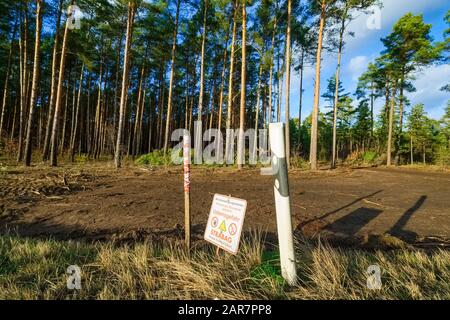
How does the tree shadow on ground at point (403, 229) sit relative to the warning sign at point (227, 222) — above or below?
below

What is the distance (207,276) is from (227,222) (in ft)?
2.28

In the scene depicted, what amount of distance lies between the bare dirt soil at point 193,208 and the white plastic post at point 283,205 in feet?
8.20

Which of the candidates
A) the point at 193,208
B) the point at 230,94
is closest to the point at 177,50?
the point at 230,94

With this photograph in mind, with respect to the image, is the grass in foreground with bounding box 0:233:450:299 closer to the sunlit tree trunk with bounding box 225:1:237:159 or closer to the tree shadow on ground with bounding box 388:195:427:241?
the tree shadow on ground with bounding box 388:195:427:241

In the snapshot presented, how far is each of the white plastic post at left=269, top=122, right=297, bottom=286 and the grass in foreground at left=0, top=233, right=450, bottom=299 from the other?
14 cm

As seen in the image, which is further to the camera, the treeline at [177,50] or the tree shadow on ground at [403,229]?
the treeline at [177,50]

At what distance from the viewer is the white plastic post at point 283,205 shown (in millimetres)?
2537

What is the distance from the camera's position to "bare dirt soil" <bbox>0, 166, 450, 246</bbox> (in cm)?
513

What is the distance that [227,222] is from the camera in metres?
3.08

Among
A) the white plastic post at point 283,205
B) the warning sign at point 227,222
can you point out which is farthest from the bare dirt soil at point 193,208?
the white plastic post at point 283,205

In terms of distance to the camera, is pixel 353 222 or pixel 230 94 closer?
pixel 353 222

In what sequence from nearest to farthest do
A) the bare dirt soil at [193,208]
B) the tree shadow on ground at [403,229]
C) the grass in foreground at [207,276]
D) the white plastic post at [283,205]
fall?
the grass in foreground at [207,276], the white plastic post at [283,205], the tree shadow on ground at [403,229], the bare dirt soil at [193,208]

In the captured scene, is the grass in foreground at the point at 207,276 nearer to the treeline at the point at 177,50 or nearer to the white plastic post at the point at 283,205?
the white plastic post at the point at 283,205

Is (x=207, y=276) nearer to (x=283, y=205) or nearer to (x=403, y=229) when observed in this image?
(x=283, y=205)
